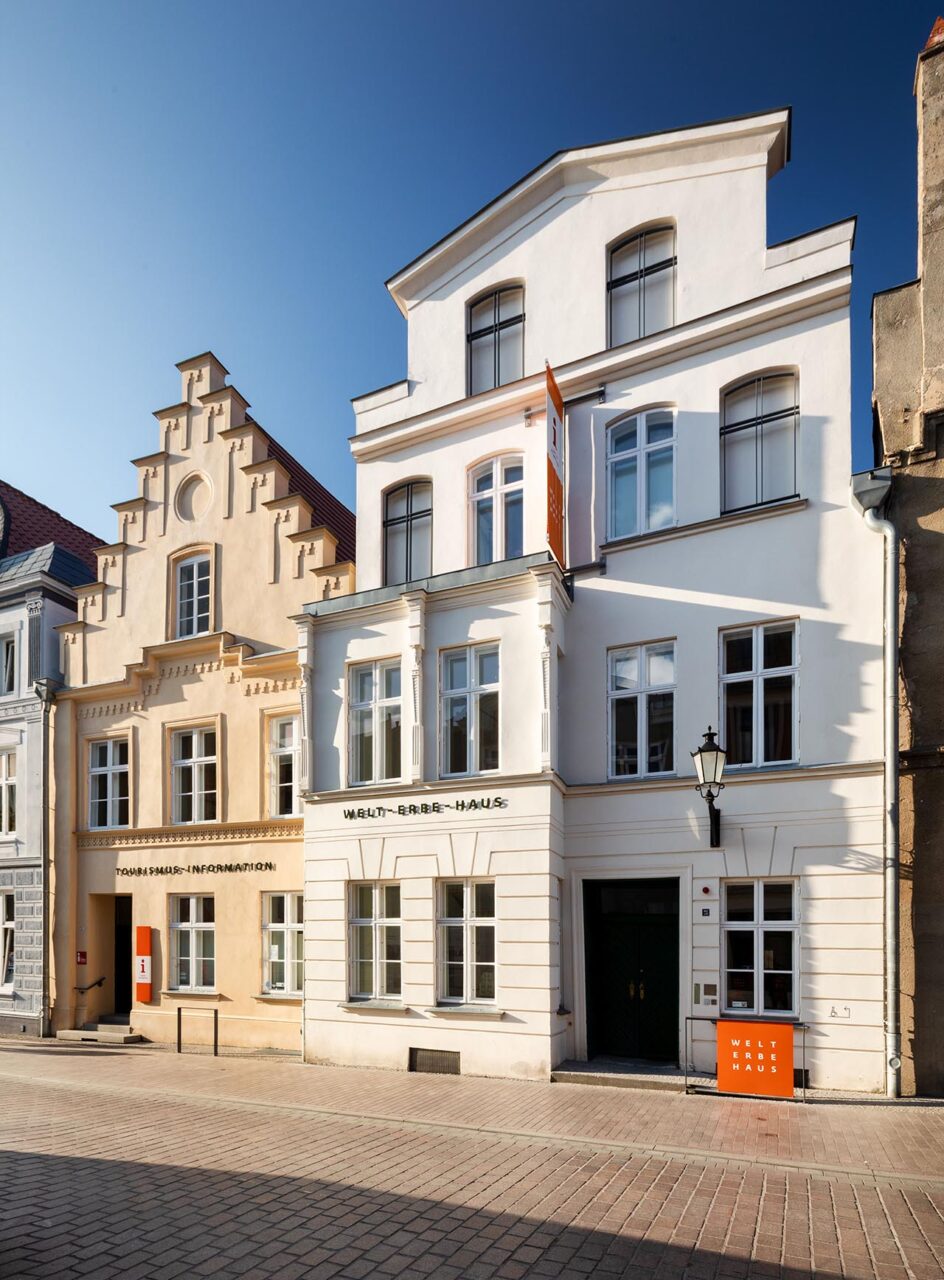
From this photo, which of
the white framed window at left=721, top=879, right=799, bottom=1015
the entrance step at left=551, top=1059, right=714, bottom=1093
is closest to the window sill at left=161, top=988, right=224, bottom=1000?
the entrance step at left=551, top=1059, right=714, bottom=1093

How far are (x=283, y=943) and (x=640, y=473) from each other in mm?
10569

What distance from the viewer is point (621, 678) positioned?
48.2 feet

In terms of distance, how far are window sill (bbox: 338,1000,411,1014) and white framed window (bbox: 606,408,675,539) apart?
8072mm

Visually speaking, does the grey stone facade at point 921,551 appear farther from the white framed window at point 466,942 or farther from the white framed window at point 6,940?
the white framed window at point 6,940

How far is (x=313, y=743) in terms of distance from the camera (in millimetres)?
16281

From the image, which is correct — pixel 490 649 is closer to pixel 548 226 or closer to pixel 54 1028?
pixel 548 226

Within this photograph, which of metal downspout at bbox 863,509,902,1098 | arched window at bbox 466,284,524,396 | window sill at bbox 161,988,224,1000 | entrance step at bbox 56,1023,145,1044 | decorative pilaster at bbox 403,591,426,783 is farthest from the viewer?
entrance step at bbox 56,1023,145,1044

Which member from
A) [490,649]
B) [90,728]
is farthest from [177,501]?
[490,649]

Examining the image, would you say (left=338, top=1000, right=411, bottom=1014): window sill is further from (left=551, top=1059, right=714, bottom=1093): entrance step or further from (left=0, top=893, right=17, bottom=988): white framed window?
(left=0, top=893, right=17, bottom=988): white framed window

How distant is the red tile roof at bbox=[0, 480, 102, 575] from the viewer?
2403 cm

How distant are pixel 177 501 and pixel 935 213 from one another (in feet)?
48.8

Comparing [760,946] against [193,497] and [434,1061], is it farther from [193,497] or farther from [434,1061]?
[193,497]

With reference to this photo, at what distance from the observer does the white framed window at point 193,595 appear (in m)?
19.6

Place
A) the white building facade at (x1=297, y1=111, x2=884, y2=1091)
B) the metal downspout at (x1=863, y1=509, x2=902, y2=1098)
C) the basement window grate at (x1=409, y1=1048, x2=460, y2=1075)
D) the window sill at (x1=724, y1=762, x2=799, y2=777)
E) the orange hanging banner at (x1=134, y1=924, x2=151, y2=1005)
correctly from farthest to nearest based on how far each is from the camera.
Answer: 1. the orange hanging banner at (x1=134, y1=924, x2=151, y2=1005)
2. the basement window grate at (x1=409, y1=1048, x2=460, y2=1075)
3. the window sill at (x1=724, y1=762, x2=799, y2=777)
4. the white building facade at (x1=297, y1=111, x2=884, y2=1091)
5. the metal downspout at (x1=863, y1=509, x2=902, y2=1098)
